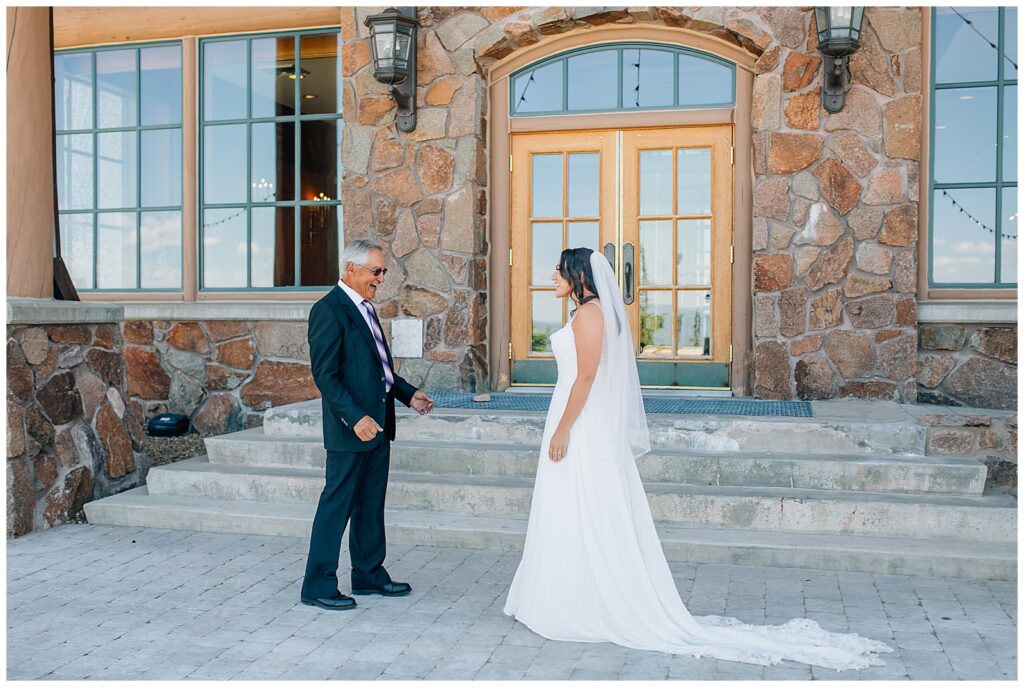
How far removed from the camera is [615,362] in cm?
460

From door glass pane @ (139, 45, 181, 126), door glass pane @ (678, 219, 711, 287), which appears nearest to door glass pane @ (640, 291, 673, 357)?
door glass pane @ (678, 219, 711, 287)

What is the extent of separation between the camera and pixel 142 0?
9.40 m

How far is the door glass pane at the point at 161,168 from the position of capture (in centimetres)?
971

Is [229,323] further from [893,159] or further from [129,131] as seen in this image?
[893,159]

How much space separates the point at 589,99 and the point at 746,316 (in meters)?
2.24

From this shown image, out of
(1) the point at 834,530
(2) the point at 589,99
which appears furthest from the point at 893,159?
(1) the point at 834,530

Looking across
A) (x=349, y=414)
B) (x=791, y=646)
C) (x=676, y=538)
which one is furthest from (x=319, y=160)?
(x=791, y=646)

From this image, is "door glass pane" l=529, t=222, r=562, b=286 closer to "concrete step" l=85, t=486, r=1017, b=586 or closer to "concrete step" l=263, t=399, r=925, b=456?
"concrete step" l=263, t=399, r=925, b=456

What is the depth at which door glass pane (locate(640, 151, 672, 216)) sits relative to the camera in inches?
332

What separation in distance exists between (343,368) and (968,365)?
5138mm

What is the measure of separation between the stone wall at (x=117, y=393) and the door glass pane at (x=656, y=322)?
2970mm

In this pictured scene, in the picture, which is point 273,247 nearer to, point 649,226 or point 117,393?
point 117,393

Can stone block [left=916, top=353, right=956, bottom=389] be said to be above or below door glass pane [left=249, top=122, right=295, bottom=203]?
below

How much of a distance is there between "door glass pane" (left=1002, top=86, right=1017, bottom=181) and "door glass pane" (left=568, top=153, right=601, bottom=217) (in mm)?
3140
